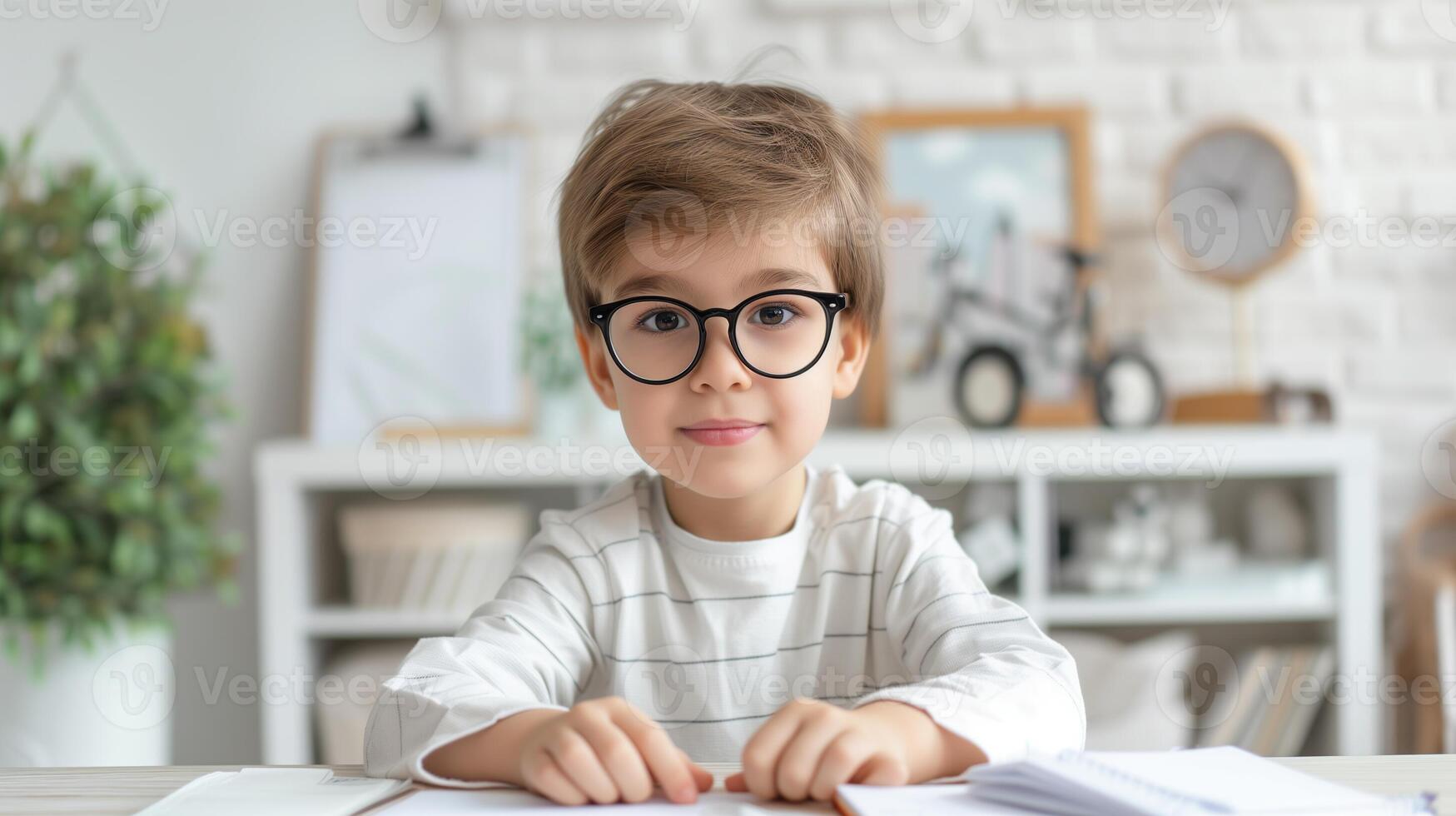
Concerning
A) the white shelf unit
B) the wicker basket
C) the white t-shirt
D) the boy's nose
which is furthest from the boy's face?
the wicker basket

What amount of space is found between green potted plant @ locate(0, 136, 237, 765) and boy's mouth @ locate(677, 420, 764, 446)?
125 centimetres

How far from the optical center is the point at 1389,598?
2.07m

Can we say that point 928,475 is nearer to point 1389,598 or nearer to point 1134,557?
point 1134,557

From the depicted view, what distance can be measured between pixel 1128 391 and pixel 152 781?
165cm

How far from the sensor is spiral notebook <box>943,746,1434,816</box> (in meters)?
0.46

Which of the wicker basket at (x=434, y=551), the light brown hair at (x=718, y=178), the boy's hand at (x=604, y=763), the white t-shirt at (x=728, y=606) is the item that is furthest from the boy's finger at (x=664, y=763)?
the wicker basket at (x=434, y=551)

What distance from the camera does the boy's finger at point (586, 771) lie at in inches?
21.0

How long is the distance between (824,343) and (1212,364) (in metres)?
1.56

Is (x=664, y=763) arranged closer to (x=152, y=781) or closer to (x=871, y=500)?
(x=152, y=781)

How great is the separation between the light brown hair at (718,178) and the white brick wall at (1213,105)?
48.9 inches

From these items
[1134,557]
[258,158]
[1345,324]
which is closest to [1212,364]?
[1345,324]

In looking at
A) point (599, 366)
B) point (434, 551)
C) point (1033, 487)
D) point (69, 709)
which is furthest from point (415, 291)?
point (599, 366)

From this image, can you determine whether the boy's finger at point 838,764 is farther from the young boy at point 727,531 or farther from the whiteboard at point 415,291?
the whiteboard at point 415,291

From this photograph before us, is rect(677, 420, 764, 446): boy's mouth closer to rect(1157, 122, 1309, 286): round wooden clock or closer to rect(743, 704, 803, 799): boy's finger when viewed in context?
rect(743, 704, 803, 799): boy's finger
